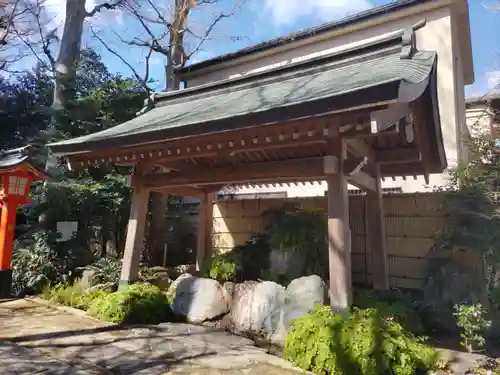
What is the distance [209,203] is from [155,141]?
344 cm

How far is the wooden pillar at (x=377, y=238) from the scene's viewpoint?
21.6ft

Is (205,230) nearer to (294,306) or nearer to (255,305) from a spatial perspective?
(255,305)

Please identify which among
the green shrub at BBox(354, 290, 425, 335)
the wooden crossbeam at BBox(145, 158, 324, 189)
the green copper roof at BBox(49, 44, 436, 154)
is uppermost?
the green copper roof at BBox(49, 44, 436, 154)

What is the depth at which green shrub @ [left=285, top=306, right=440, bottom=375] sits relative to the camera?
380 cm

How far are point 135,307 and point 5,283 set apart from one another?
3937 mm

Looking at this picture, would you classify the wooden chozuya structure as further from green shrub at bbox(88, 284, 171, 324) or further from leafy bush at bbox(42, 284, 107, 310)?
leafy bush at bbox(42, 284, 107, 310)

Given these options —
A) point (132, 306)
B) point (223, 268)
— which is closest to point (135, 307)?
point (132, 306)

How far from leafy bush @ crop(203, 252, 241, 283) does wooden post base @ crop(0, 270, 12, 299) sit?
4.61 meters

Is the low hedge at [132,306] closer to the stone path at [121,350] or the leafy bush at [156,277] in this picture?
the stone path at [121,350]

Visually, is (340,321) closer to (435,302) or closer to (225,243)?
(435,302)

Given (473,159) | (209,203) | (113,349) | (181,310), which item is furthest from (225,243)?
(473,159)

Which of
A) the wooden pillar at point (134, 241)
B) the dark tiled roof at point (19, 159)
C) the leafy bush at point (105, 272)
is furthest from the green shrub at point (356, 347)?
the dark tiled roof at point (19, 159)

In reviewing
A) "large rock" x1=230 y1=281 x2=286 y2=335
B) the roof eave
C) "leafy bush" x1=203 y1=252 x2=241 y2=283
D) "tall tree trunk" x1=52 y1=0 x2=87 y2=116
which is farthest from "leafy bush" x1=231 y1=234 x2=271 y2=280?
"tall tree trunk" x1=52 y1=0 x2=87 y2=116

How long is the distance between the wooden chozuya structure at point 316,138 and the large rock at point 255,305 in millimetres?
1041
